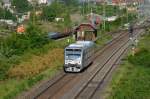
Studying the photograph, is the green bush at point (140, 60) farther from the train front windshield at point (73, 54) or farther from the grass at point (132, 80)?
the train front windshield at point (73, 54)

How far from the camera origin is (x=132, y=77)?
4441 centimetres

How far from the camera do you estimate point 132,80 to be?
4225cm

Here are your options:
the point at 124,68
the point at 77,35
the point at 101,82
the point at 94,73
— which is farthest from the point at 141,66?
the point at 77,35

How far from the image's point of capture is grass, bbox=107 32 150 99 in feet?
114

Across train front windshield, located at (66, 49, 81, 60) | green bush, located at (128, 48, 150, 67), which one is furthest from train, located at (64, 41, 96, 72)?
green bush, located at (128, 48, 150, 67)

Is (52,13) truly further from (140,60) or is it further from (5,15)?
(140,60)

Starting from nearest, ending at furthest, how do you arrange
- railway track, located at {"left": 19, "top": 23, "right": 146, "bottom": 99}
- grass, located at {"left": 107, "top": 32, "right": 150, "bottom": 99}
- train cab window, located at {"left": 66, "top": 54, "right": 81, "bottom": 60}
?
grass, located at {"left": 107, "top": 32, "right": 150, "bottom": 99} < railway track, located at {"left": 19, "top": 23, "right": 146, "bottom": 99} < train cab window, located at {"left": 66, "top": 54, "right": 81, "bottom": 60}

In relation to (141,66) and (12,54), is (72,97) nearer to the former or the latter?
(141,66)

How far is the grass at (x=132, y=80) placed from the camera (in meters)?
34.8

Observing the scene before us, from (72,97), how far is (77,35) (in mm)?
47274

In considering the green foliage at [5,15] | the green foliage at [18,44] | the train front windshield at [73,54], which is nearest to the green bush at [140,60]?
the train front windshield at [73,54]

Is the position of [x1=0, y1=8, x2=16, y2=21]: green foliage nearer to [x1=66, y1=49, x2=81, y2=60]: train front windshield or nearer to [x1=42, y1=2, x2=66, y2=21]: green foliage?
[x1=42, y1=2, x2=66, y2=21]: green foliage

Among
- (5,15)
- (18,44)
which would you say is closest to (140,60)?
(18,44)

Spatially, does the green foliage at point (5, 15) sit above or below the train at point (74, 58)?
below
